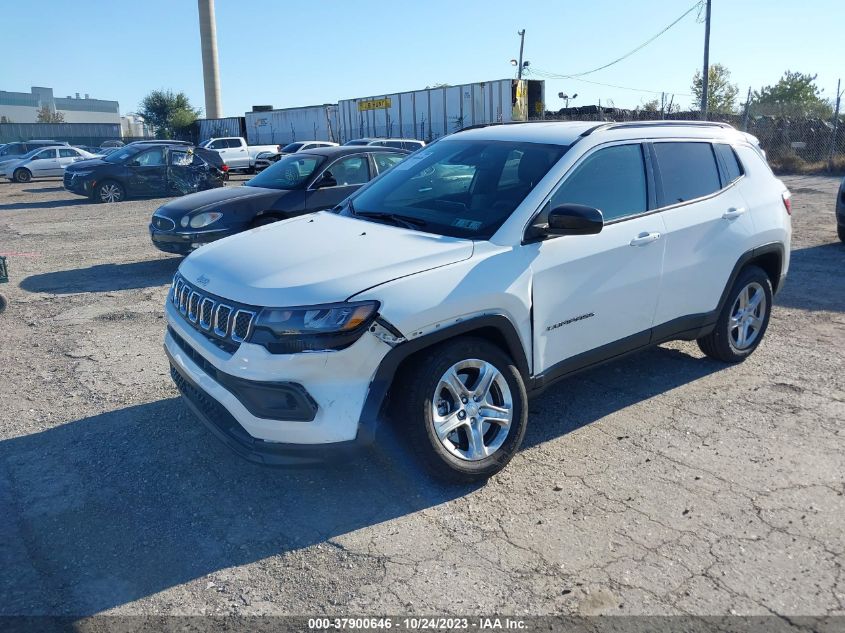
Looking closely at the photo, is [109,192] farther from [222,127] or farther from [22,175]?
[222,127]

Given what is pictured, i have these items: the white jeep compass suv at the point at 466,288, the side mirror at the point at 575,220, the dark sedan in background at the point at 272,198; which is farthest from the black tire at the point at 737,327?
the dark sedan in background at the point at 272,198

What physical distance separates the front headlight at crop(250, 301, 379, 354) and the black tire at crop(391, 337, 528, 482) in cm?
42

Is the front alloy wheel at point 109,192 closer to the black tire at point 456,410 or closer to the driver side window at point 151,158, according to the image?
the driver side window at point 151,158

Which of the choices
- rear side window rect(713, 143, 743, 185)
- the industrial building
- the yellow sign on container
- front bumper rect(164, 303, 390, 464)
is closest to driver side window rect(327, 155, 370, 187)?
rear side window rect(713, 143, 743, 185)

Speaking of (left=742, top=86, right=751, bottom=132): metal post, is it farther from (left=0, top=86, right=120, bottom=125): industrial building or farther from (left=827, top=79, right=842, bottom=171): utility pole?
(left=0, top=86, right=120, bottom=125): industrial building

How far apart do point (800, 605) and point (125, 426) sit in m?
3.88

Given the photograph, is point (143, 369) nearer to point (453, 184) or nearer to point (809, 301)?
point (453, 184)

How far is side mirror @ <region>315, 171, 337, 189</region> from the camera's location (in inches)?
369

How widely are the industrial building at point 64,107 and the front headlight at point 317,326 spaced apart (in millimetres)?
147451

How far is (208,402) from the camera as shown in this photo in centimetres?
370

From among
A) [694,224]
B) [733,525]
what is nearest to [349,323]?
[733,525]

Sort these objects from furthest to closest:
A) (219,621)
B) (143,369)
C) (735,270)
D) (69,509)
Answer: (143,369)
(735,270)
(69,509)
(219,621)

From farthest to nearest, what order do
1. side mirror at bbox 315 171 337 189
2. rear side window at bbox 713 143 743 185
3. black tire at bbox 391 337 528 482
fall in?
side mirror at bbox 315 171 337 189 < rear side window at bbox 713 143 743 185 < black tire at bbox 391 337 528 482

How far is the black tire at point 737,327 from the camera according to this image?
5340 millimetres
